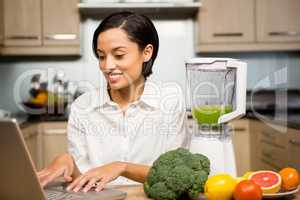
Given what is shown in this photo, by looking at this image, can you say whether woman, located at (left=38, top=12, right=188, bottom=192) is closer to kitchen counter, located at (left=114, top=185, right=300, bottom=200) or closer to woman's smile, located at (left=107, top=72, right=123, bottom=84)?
woman's smile, located at (left=107, top=72, right=123, bottom=84)

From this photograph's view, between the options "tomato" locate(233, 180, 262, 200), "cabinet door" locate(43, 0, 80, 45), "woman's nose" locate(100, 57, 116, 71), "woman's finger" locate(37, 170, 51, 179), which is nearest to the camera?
"tomato" locate(233, 180, 262, 200)

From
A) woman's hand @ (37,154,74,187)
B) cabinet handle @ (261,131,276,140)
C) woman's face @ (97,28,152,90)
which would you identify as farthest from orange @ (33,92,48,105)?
woman's hand @ (37,154,74,187)

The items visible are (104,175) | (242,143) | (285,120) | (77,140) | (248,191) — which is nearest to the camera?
(248,191)

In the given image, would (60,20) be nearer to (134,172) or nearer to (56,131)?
(56,131)

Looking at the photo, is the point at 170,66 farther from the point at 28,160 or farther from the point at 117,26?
the point at 28,160

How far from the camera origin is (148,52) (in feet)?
5.47

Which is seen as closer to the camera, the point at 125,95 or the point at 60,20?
the point at 125,95

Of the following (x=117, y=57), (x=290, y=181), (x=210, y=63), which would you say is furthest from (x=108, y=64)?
(x=290, y=181)

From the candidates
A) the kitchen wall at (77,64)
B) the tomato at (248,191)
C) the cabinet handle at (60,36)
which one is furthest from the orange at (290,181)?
the kitchen wall at (77,64)

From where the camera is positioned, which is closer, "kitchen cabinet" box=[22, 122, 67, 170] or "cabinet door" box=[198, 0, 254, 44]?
"kitchen cabinet" box=[22, 122, 67, 170]

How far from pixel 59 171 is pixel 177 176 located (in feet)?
1.21

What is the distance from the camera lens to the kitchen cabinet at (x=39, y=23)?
3.34 meters

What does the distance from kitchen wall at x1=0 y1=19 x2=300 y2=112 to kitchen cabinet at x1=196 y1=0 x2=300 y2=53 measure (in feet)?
0.83

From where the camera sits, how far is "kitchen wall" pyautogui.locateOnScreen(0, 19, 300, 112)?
11.8 feet
